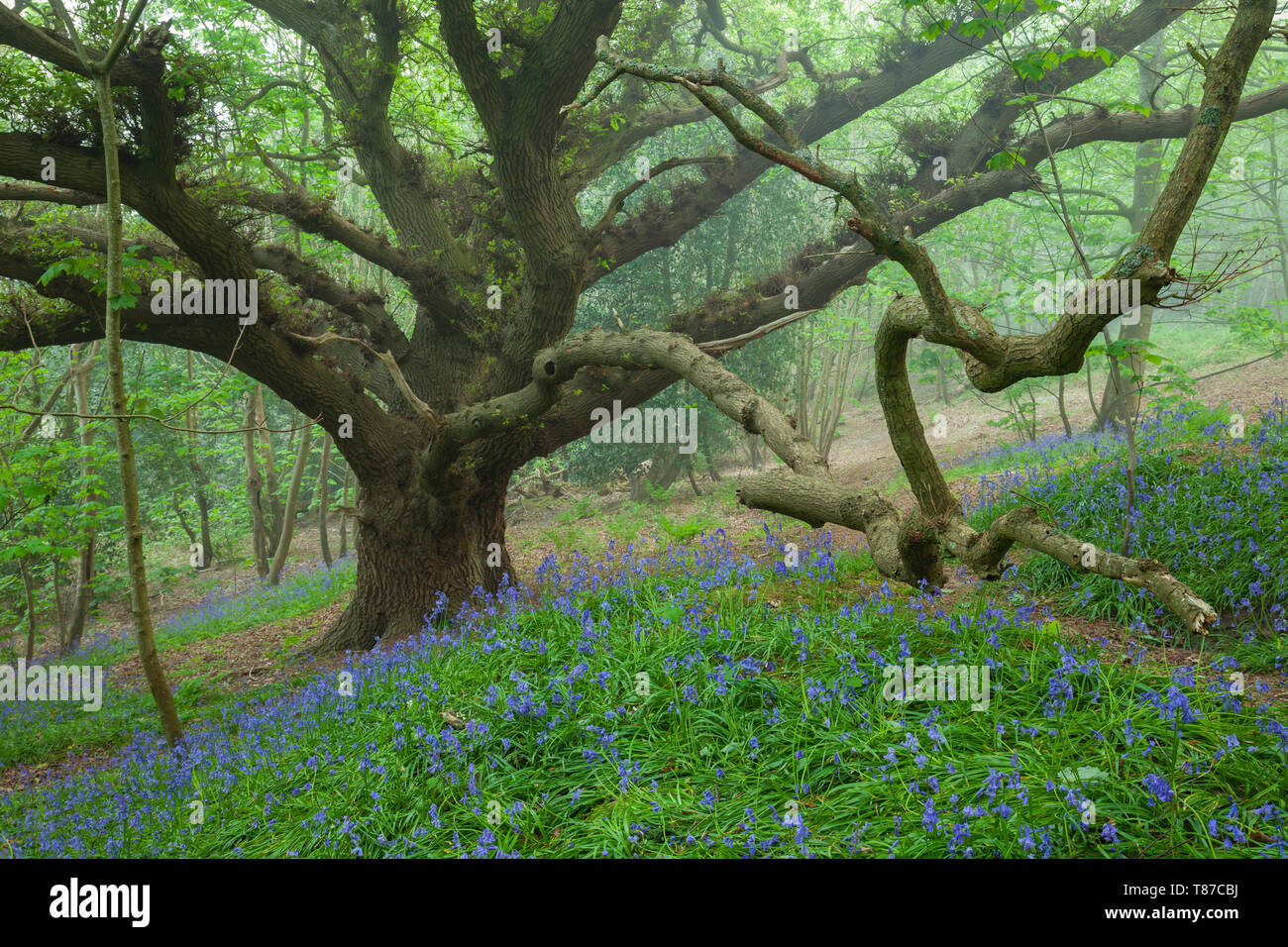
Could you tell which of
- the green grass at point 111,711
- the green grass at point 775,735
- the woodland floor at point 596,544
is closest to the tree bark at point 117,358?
the green grass at point 775,735

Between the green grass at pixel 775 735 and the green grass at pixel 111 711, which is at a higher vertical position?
the green grass at pixel 775 735

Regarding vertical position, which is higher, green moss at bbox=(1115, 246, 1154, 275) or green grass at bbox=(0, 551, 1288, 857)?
green moss at bbox=(1115, 246, 1154, 275)

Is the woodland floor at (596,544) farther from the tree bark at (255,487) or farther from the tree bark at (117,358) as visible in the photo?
the tree bark at (117,358)

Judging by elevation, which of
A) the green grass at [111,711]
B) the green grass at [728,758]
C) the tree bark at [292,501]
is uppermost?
the tree bark at [292,501]

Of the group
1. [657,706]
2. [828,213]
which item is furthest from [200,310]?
[828,213]

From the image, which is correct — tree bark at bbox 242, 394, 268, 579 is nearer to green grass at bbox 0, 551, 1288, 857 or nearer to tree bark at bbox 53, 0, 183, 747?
tree bark at bbox 53, 0, 183, 747

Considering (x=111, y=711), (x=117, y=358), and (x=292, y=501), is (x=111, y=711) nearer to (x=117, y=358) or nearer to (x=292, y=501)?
(x=117, y=358)

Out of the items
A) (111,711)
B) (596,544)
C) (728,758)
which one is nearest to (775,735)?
(728,758)

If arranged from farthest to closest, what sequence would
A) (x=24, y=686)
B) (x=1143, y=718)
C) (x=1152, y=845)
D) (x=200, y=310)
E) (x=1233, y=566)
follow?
(x=24, y=686) < (x=200, y=310) < (x=1233, y=566) < (x=1143, y=718) < (x=1152, y=845)

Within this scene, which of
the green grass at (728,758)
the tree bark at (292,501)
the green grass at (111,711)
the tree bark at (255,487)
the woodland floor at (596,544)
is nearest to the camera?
the green grass at (728,758)

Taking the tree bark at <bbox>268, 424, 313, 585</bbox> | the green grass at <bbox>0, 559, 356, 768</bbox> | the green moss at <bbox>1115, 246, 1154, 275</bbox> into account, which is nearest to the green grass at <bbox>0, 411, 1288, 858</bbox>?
the green grass at <bbox>0, 559, 356, 768</bbox>

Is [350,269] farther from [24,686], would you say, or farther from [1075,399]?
[1075,399]
